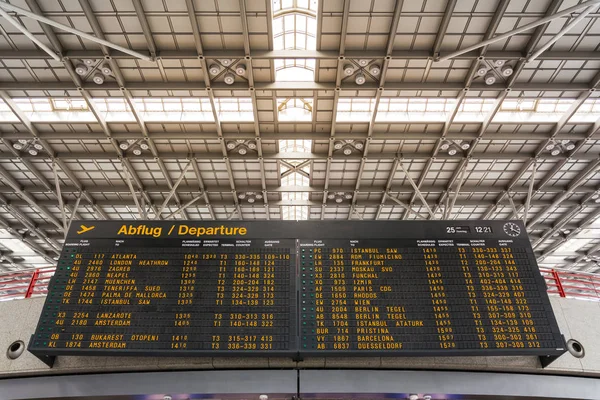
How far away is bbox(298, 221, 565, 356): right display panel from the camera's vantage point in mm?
7676

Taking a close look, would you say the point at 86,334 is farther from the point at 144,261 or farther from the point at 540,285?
the point at 540,285

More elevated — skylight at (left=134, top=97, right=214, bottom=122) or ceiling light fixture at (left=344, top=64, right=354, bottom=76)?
skylight at (left=134, top=97, right=214, bottom=122)

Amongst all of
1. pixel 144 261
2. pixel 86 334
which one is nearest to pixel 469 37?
pixel 144 261

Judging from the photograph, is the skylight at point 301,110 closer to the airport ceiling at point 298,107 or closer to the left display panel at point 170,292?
the airport ceiling at point 298,107

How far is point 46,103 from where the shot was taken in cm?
1600

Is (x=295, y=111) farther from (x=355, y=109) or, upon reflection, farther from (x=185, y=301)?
(x=185, y=301)

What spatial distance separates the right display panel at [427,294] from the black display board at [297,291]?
0.9 inches

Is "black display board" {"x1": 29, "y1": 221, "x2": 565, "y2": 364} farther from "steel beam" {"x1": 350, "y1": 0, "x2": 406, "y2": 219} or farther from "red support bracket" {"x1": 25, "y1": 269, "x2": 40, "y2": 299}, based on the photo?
"steel beam" {"x1": 350, "y1": 0, "x2": 406, "y2": 219}

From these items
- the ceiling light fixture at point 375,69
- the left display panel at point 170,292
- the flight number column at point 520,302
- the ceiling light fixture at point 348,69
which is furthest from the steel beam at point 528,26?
the left display panel at point 170,292

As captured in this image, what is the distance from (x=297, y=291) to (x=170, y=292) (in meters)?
2.71

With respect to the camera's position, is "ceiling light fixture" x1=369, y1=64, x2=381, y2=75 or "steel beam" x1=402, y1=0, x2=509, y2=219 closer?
"steel beam" x1=402, y1=0, x2=509, y2=219

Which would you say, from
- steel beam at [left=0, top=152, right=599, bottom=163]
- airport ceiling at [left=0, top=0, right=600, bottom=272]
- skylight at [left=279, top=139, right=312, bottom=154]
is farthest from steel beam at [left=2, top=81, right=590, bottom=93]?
skylight at [left=279, top=139, right=312, bottom=154]

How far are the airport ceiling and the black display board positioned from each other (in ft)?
21.8

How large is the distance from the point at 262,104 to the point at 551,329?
1223 cm
